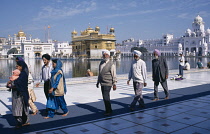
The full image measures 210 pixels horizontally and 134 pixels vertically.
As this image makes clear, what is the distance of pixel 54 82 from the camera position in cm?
478

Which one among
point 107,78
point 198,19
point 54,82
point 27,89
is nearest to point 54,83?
point 54,82

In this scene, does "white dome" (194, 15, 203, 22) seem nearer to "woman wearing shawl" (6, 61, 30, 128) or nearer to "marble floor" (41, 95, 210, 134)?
"marble floor" (41, 95, 210, 134)

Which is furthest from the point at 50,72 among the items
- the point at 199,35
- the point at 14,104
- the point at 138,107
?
the point at 199,35

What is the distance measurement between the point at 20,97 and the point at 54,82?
0.81 meters

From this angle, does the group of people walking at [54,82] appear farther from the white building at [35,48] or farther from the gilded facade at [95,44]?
the white building at [35,48]

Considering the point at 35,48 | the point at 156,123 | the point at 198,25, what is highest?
the point at 198,25

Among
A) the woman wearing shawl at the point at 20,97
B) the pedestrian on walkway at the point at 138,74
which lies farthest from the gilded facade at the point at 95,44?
the woman wearing shawl at the point at 20,97

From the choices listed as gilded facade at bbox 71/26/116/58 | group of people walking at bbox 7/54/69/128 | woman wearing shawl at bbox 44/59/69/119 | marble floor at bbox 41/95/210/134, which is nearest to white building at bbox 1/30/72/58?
gilded facade at bbox 71/26/116/58

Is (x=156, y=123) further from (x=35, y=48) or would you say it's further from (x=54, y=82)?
(x=35, y=48)

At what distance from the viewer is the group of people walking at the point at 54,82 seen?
418cm

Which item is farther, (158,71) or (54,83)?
(158,71)

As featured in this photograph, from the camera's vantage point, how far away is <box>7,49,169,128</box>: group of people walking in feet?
13.7

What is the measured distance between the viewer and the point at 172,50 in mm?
101625

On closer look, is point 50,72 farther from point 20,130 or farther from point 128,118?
point 128,118
